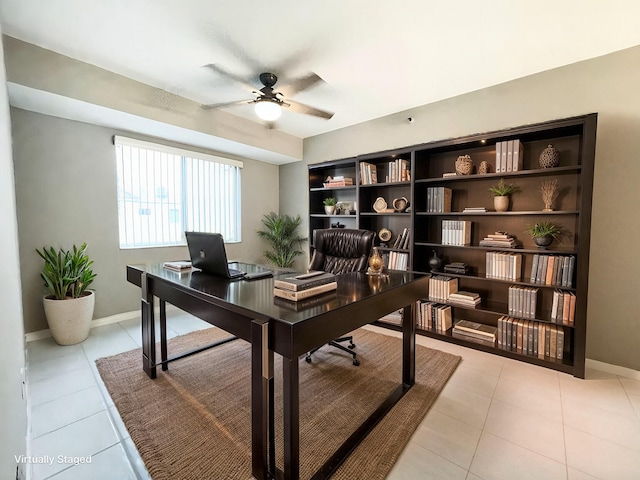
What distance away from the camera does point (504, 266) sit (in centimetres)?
255

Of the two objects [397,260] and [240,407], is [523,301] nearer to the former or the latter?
[397,260]

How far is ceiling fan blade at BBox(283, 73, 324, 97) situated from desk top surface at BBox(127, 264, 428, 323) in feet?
4.68

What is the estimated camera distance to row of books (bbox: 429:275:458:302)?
284cm

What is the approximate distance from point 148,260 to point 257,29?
278 centimetres

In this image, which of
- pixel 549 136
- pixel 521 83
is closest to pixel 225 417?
pixel 549 136

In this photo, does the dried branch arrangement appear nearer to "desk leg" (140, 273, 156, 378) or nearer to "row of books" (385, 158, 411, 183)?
"row of books" (385, 158, 411, 183)

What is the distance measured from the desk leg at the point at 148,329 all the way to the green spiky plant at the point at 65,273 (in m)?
1.21

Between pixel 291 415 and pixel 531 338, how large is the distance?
2316mm

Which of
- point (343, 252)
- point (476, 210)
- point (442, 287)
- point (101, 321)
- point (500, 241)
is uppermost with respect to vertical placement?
point (476, 210)

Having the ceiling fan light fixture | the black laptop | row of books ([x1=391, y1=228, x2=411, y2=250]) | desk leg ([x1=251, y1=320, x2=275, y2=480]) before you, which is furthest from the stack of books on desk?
row of books ([x1=391, y1=228, x2=411, y2=250])

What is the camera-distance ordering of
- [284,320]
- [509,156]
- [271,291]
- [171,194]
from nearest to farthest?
1. [284,320]
2. [271,291]
3. [509,156]
4. [171,194]

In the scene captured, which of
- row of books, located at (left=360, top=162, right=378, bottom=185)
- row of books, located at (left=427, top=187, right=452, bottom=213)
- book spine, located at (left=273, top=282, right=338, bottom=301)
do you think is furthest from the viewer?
row of books, located at (left=360, top=162, right=378, bottom=185)

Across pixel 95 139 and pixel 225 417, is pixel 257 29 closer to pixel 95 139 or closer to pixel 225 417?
pixel 95 139

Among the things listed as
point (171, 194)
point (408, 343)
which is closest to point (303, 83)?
point (408, 343)
